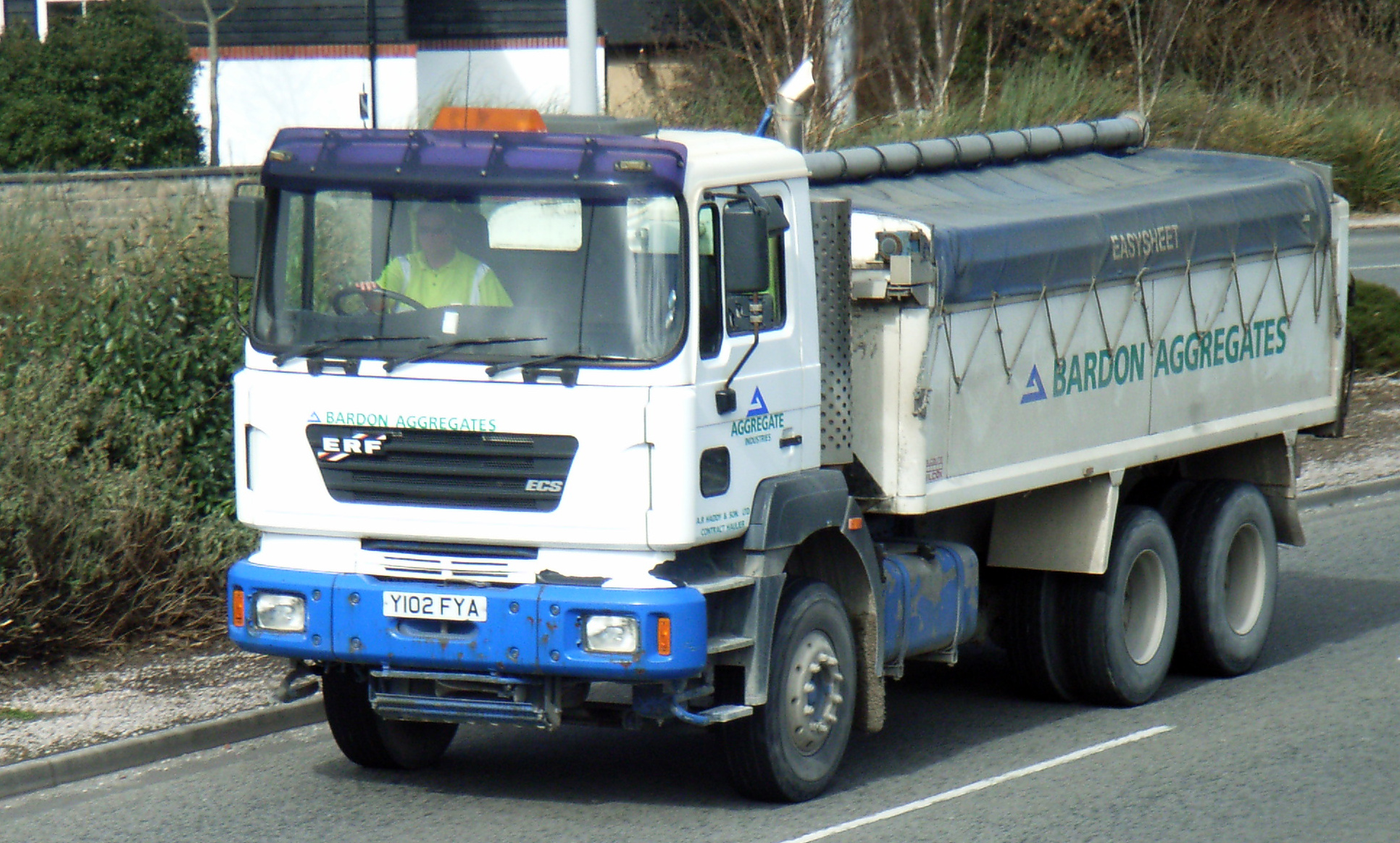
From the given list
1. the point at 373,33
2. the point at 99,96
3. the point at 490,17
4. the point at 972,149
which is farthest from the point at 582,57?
the point at 490,17

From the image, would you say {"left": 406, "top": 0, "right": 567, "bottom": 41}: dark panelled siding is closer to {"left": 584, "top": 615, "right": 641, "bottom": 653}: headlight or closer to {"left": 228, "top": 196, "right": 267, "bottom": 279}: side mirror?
{"left": 228, "top": 196, "right": 267, "bottom": 279}: side mirror

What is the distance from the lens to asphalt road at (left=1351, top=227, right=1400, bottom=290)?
2531cm

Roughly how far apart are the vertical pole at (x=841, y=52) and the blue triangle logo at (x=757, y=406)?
52.1 feet

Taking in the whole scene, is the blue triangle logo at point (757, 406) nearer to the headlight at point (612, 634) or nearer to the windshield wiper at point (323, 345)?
the headlight at point (612, 634)

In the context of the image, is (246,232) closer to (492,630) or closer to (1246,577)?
(492,630)

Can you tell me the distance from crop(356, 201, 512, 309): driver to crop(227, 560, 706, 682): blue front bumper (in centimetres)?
103

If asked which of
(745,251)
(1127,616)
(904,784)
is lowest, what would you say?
(904,784)

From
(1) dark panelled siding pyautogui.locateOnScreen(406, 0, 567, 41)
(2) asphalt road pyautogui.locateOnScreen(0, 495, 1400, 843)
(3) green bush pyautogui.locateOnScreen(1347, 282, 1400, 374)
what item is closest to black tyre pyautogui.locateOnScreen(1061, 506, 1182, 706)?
(2) asphalt road pyautogui.locateOnScreen(0, 495, 1400, 843)

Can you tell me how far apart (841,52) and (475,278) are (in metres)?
18.9

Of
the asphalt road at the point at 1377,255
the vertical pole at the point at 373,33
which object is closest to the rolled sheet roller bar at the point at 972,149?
the asphalt road at the point at 1377,255

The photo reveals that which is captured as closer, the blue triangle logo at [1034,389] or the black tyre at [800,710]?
the black tyre at [800,710]

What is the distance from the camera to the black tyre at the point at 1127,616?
9141 mm

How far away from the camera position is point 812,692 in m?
7.43

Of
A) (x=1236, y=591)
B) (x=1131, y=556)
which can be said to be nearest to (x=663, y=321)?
(x=1131, y=556)
